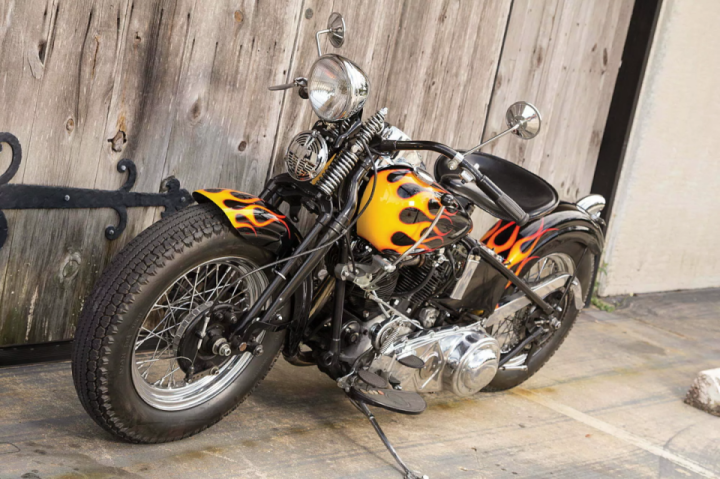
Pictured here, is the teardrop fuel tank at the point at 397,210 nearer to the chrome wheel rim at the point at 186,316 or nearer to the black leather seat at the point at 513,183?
the black leather seat at the point at 513,183

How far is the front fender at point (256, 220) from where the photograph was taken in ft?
8.30

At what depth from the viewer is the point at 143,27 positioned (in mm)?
2863

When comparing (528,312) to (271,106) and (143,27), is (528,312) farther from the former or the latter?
(143,27)

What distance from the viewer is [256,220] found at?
2.57 metres

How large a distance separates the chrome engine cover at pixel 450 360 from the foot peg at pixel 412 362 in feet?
0.10

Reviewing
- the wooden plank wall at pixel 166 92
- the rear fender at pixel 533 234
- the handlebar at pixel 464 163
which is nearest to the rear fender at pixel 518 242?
the rear fender at pixel 533 234

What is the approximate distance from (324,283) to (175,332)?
0.56 meters

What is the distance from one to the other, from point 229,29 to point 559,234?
1.71 metres

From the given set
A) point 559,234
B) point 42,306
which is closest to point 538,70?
point 559,234

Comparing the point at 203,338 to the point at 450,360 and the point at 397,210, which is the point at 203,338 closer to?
the point at 397,210

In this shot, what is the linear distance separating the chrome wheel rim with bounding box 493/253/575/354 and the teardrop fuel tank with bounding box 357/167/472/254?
1.10m

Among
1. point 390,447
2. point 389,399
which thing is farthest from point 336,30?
point 390,447

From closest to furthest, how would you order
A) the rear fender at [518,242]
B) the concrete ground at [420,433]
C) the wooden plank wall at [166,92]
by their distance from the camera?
the concrete ground at [420,433] < the wooden plank wall at [166,92] < the rear fender at [518,242]

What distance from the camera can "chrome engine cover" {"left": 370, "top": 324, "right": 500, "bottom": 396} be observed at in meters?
3.05
